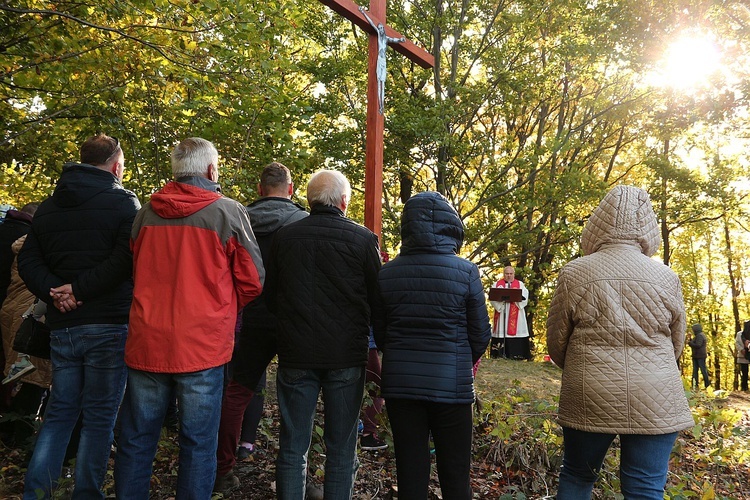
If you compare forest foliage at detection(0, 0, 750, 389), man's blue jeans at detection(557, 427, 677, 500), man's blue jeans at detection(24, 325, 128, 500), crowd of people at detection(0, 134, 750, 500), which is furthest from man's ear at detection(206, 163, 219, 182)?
forest foliage at detection(0, 0, 750, 389)

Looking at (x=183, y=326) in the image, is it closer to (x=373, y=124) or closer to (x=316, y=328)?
(x=316, y=328)

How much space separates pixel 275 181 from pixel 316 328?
1.16 metres

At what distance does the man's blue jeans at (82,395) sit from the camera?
3.01 m

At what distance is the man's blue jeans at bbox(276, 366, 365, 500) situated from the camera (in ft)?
9.62

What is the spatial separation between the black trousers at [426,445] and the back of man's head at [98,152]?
1.92m

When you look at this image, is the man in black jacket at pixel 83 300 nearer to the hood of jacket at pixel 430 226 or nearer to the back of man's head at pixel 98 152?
the back of man's head at pixel 98 152

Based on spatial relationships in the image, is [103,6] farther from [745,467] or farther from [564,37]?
[564,37]

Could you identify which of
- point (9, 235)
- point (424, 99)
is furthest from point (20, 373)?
point (424, 99)

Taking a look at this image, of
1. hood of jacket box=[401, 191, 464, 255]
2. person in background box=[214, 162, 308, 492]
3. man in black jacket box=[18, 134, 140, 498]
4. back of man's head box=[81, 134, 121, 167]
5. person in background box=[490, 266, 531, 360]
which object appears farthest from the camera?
person in background box=[490, 266, 531, 360]

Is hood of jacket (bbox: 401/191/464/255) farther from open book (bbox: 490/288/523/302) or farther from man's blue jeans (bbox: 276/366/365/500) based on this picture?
open book (bbox: 490/288/523/302)

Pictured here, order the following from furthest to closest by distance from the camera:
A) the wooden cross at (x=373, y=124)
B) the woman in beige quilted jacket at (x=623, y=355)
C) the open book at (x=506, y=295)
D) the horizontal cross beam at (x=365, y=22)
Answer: the open book at (x=506, y=295)
the horizontal cross beam at (x=365, y=22)
the wooden cross at (x=373, y=124)
the woman in beige quilted jacket at (x=623, y=355)

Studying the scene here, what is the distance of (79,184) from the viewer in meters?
3.09

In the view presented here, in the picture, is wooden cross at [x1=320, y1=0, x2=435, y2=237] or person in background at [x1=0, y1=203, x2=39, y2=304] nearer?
person in background at [x1=0, y1=203, x2=39, y2=304]

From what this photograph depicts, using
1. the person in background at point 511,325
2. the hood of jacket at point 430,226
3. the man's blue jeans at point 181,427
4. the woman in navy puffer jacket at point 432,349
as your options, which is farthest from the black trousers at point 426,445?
the person in background at point 511,325
